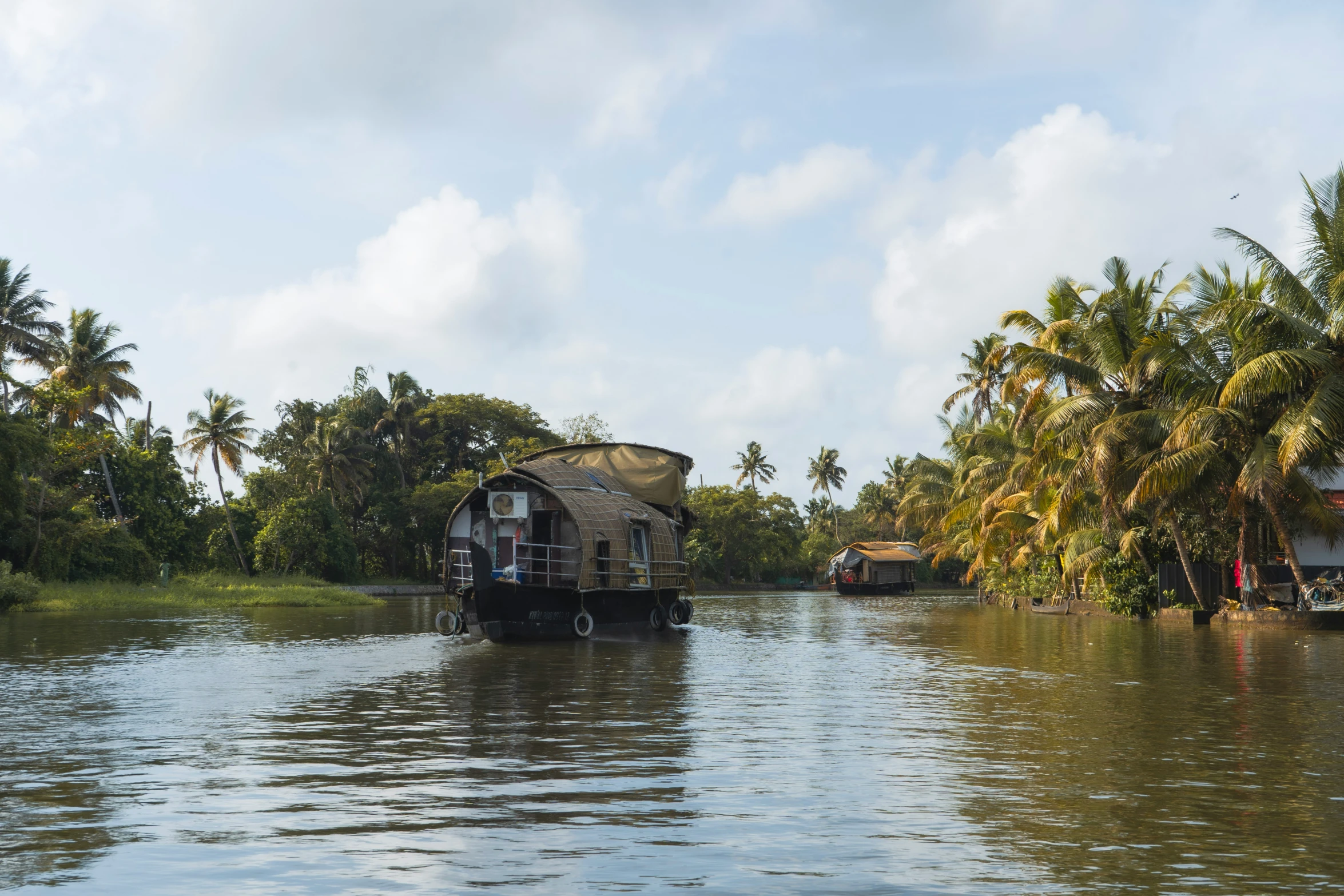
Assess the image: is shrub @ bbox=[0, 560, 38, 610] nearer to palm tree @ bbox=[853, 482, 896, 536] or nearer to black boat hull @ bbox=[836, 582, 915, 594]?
black boat hull @ bbox=[836, 582, 915, 594]

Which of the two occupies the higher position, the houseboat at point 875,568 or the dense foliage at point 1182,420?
the dense foliage at point 1182,420

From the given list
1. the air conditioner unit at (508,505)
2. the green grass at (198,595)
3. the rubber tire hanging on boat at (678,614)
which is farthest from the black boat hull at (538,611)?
the green grass at (198,595)

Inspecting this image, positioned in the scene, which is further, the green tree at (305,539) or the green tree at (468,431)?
the green tree at (468,431)

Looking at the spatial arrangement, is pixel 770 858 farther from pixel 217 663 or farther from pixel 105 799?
pixel 217 663

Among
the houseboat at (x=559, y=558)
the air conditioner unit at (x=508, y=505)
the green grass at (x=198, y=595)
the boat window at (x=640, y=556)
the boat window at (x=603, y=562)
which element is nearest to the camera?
the houseboat at (x=559, y=558)

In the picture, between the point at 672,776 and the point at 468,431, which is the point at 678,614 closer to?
the point at 672,776

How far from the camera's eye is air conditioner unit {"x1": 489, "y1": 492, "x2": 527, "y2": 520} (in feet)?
79.4

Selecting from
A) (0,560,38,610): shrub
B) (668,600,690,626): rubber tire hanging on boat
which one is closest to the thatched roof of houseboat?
(668,600,690,626): rubber tire hanging on boat

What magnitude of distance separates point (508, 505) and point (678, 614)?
5971 mm

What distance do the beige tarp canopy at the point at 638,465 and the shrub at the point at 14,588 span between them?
17.3 meters

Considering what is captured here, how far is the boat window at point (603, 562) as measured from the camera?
942 inches

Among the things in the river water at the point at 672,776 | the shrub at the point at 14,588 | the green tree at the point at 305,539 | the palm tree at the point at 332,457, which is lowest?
the river water at the point at 672,776

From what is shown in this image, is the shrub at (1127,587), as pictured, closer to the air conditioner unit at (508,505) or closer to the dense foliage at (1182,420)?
the dense foliage at (1182,420)

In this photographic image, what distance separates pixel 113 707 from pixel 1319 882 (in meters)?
12.2
